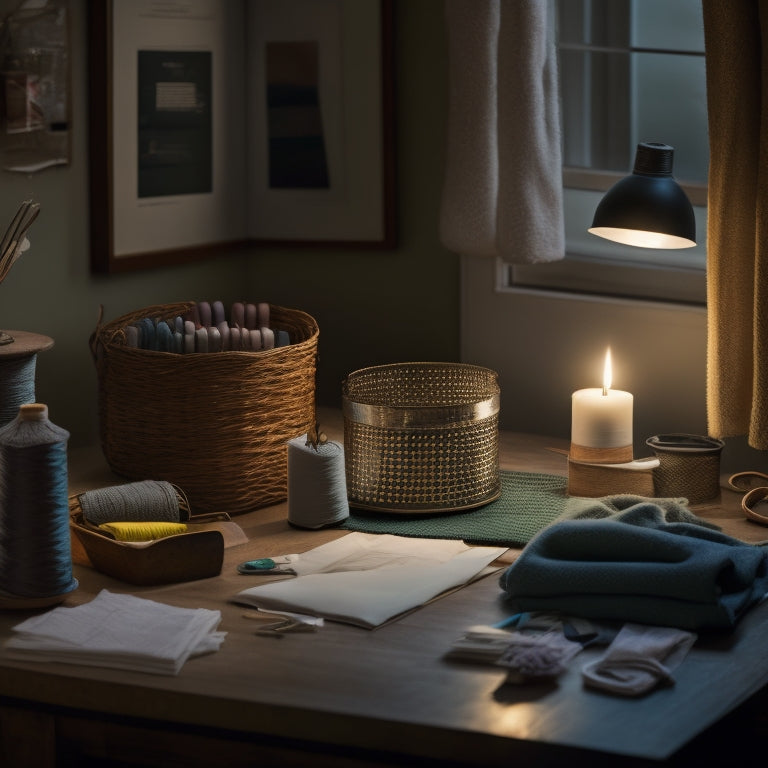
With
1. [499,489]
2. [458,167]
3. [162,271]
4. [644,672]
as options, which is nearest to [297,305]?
[162,271]

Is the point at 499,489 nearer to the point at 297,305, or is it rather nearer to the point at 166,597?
the point at 166,597

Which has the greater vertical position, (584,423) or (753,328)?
(753,328)

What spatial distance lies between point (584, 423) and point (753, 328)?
0.26m

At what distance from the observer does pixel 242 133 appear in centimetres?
230

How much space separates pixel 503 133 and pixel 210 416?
643 mm

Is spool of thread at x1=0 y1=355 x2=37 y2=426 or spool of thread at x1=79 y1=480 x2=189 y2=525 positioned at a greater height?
spool of thread at x1=0 y1=355 x2=37 y2=426

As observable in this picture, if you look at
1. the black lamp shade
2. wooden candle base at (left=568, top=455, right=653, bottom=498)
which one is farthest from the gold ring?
the black lamp shade

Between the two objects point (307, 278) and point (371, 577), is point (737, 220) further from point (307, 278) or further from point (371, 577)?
point (307, 278)

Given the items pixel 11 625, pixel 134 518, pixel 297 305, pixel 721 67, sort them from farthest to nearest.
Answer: pixel 297 305 < pixel 721 67 < pixel 134 518 < pixel 11 625

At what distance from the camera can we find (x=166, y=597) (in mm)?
1428

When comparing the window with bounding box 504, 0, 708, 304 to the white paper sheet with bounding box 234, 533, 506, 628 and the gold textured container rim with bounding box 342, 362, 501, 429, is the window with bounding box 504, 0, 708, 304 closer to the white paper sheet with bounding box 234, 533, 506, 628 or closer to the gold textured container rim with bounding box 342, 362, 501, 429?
the gold textured container rim with bounding box 342, 362, 501, 429

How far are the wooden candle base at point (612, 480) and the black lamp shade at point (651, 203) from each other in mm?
305

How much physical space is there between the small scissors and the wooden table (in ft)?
0.94

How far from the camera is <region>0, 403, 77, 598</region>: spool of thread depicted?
52.6 inches
